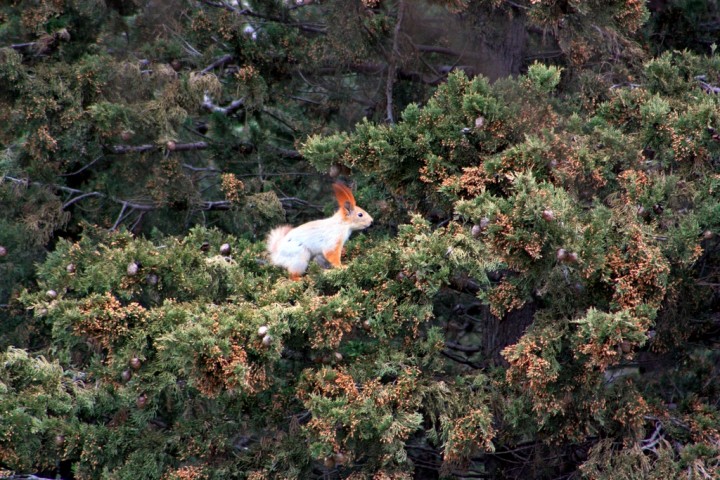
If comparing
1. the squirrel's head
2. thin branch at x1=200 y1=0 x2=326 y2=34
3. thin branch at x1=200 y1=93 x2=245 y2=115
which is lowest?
thin branch at x1=200 y1=93 x2=245 y2=115

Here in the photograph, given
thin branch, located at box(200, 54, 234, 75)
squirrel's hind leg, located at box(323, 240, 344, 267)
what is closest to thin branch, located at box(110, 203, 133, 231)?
thin branch, located at box(200, 54, 234, 75)

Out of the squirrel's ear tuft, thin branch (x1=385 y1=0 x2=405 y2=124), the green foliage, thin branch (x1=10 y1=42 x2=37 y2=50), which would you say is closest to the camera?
the green foliage

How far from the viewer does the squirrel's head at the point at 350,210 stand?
5.75 metres

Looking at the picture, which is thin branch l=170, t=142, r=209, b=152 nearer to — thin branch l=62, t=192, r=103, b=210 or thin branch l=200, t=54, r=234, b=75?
thin branch l=200, t=54, r=234, b=75

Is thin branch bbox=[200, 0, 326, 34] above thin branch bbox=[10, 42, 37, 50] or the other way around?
above

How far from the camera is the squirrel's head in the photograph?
18.9ft

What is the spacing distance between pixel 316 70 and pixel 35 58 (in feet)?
7.10

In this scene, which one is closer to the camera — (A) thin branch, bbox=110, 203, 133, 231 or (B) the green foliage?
(B) the green foliage

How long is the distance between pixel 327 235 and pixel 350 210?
8.4 inches

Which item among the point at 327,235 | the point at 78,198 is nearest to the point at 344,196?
the point at 327,235

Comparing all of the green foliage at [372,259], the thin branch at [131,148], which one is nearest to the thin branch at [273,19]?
the green foliage at [372,259]

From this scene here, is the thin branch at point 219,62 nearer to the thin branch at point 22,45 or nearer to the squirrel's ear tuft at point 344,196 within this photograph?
the thin branch at point 22,45

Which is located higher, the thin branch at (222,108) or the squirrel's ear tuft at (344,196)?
the squirrel's ear tuft at (344,196)

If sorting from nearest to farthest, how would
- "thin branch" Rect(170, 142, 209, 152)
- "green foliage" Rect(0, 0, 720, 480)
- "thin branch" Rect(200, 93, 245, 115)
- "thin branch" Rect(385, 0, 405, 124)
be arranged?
"green foliage" Rect(0, 0, 720, 480) < "thin branch" Rect(385, 0, 405, 124) < "thin branch" Rect(170, 142, 209, 152) < "thin branch" Rect(200, 93, 245, 115)
